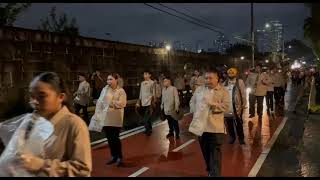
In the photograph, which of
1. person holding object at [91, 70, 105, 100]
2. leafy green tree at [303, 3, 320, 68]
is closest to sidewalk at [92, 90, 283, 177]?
person holding object at [91, 70, 105, 100]

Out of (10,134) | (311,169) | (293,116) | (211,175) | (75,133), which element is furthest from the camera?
(293,116)

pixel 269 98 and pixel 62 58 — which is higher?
pixel 62 58

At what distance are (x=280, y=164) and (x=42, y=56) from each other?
10.3 meters


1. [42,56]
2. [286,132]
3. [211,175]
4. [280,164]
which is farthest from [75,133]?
[42,56]

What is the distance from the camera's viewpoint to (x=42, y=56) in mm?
16578

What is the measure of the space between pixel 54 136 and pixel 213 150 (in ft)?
14.5

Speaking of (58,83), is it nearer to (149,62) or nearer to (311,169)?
(311,169)

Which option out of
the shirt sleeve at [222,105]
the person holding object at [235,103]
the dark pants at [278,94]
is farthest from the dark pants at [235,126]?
the dark pants at [278,94]

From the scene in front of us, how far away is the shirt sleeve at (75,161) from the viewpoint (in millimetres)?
2961

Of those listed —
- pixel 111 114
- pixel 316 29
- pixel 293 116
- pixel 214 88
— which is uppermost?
pixel 316 29

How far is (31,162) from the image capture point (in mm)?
2842

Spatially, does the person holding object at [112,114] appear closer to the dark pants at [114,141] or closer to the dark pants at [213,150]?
the dark pants at [114,141]

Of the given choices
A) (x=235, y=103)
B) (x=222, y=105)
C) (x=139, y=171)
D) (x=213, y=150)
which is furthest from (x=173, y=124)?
(x=213, y=150)

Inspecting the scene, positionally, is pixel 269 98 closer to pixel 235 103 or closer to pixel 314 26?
pixel 314 26
